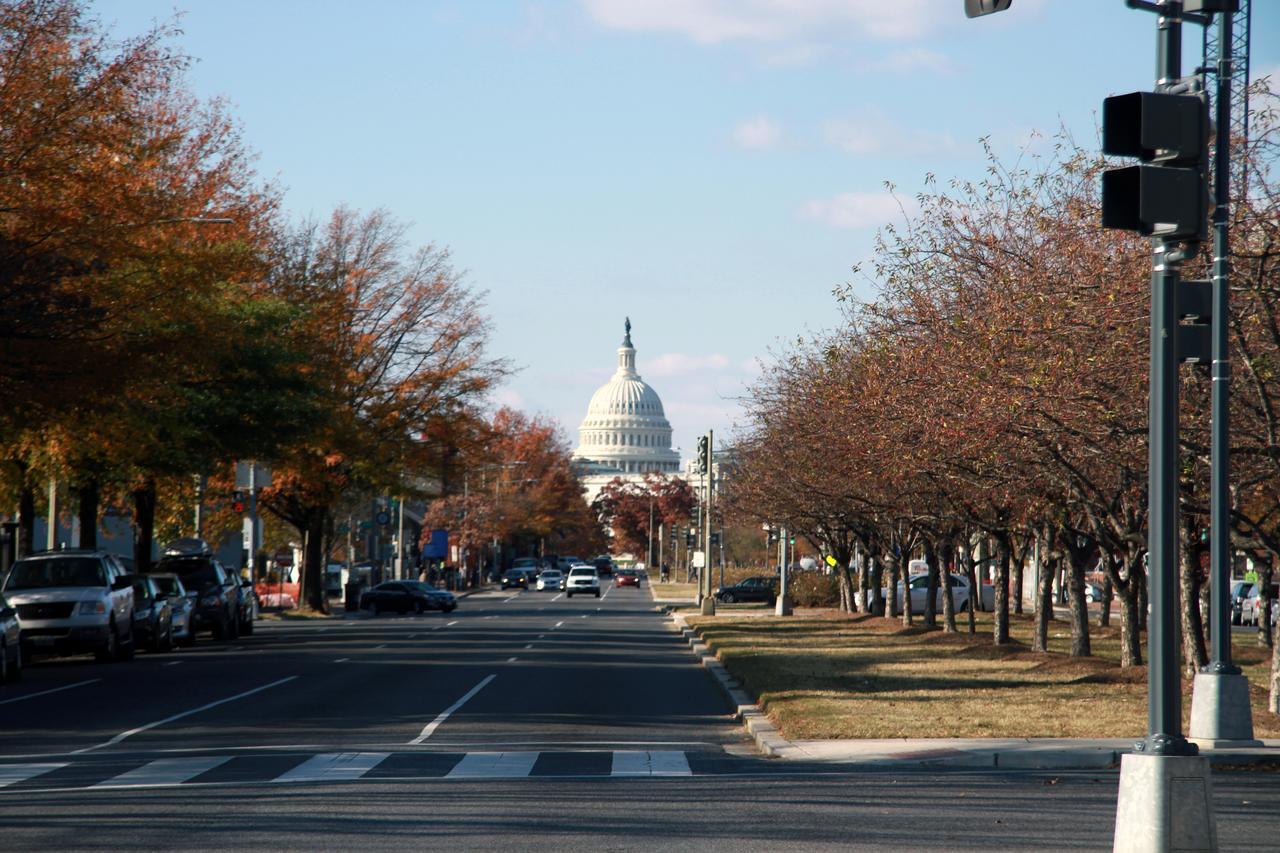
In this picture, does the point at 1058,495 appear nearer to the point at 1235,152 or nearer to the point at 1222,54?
the point at 1235,152

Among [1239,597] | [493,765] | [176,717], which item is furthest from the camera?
[1239,597]

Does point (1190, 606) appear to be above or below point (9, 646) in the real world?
above

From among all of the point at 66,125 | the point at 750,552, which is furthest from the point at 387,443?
the point at 750,552

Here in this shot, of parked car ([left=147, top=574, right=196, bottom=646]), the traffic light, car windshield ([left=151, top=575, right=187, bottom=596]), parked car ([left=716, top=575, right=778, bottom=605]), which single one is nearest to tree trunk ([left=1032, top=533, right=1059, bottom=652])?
parked car ([left=147, top=574, right=196, bottom=646])

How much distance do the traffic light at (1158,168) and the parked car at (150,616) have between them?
Answer: 88.8 feet

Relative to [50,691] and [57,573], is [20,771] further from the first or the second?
[57,573]

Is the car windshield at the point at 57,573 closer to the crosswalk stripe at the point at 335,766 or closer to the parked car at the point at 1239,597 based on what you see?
the crosswalk stripe at the point at 335,766

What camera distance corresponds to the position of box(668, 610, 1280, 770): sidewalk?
1462 centimetres

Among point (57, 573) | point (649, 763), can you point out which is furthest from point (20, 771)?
point (57, 573)

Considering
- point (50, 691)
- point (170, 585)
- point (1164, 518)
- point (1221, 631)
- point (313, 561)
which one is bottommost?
point (50, 691)

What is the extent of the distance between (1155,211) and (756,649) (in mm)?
24962

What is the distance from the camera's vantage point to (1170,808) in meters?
8.38

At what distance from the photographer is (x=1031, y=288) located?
64.4 feet

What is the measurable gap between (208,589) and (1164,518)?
3320 centimetres
